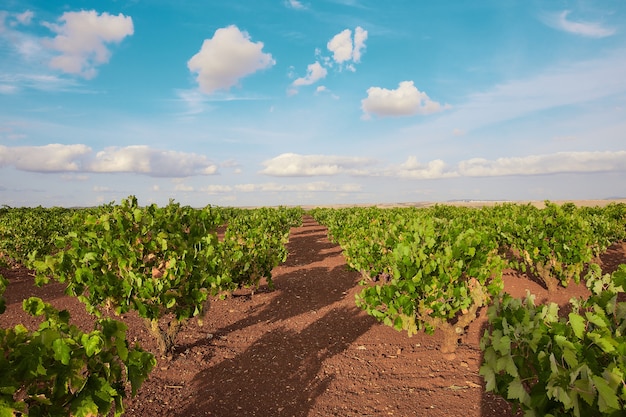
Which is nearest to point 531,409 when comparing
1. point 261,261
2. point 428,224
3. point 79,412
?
point 79,412

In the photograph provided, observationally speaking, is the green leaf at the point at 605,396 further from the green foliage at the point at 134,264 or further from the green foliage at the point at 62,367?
the green foliage at the point at 134,264

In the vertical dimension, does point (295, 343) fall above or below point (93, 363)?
below

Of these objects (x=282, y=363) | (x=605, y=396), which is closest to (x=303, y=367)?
(x=282, y=363)

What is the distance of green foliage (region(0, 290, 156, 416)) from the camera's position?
2551 millimetres

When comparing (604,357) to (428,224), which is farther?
(428,224)

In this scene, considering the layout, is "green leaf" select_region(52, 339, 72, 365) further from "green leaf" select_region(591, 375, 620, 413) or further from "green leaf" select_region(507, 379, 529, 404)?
"green leaf" select_region(591, 375, 620, 413)

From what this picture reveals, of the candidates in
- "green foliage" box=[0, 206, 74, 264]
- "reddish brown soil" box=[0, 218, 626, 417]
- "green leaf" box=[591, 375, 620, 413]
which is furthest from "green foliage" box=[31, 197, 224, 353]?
"green foliage" box=[0, 206, 74, 264]

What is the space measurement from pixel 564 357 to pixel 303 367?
5851mm

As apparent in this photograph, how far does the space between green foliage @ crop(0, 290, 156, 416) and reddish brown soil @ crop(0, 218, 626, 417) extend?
138 inches

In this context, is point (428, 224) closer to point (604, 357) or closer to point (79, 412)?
point (604, 357)

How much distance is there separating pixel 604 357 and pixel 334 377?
5.16 metres

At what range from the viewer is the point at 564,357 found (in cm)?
254

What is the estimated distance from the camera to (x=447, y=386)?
6.21m

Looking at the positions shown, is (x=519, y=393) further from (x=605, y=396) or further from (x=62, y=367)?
(x=62, y=367)
